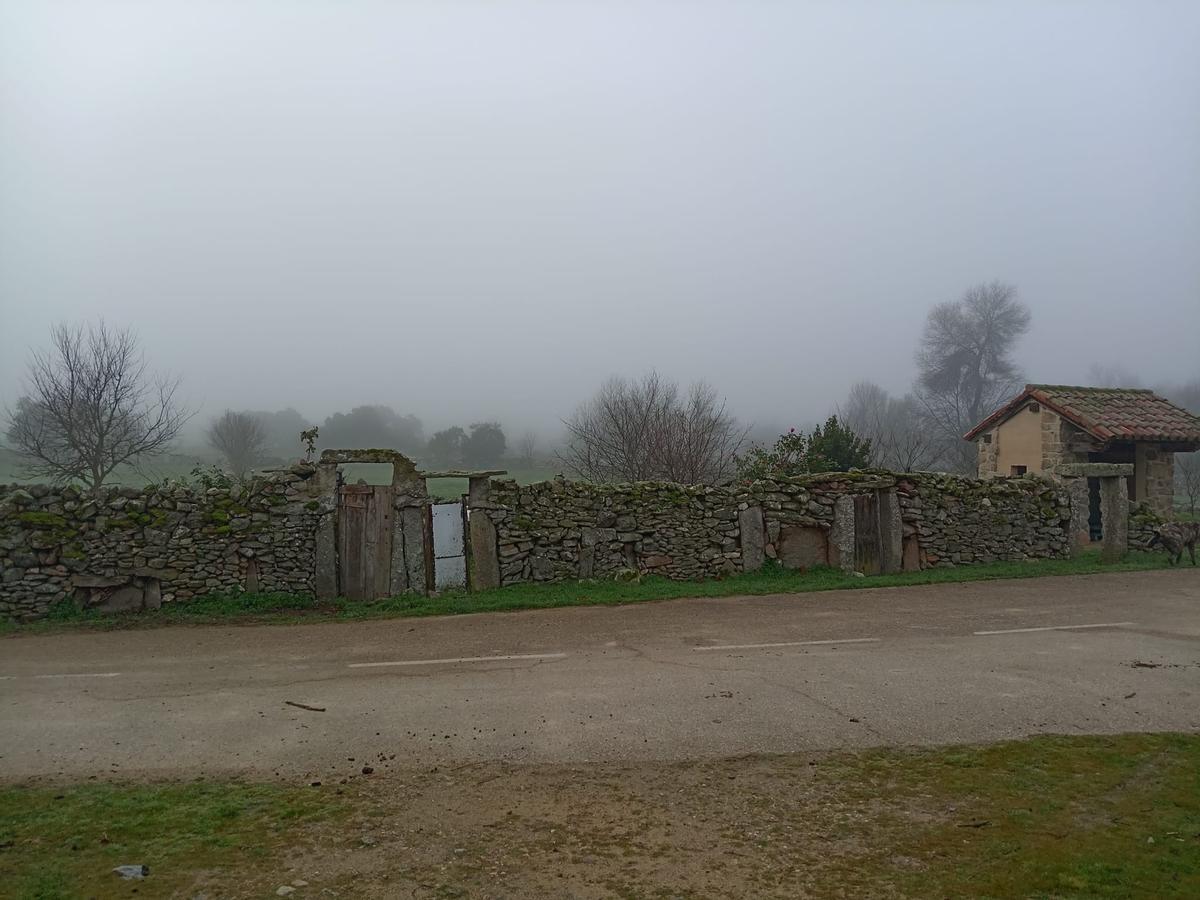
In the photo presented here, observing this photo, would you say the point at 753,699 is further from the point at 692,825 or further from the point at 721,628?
the point at 721,628

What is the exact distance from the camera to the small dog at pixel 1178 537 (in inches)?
645

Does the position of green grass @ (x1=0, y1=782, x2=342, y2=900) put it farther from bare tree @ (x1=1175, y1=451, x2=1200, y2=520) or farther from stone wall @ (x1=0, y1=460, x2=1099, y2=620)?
bare tree @ (x1=1175, y1=451, x2=1200, y2=520)

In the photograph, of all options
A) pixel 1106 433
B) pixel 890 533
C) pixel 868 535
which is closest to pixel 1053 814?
pixel 868 535

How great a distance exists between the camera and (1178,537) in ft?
53.9

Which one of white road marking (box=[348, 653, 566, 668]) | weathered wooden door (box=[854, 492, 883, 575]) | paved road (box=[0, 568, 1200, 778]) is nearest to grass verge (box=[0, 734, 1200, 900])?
paved road (box=[0, 568, 1200, 778])

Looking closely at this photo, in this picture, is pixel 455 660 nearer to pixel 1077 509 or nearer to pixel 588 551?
pixel 588 551

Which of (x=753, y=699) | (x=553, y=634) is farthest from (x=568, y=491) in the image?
(x=753, y=699)

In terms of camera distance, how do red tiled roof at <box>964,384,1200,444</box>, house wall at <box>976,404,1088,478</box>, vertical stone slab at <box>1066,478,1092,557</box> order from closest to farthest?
1. vertical stone slab at <box>1066,478,1092,557</box>
2. red tiled roof at <box>964,384,1200,444</box>
3. house wall at <box>976,404,1088,478</box>

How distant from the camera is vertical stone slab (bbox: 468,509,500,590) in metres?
14.8

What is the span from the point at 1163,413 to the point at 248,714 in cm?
2444

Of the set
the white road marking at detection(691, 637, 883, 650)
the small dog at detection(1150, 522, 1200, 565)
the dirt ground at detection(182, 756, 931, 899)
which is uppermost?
the small dog at detection(1150, 522, 1200, 565)

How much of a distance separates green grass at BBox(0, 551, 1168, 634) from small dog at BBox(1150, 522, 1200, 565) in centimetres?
67

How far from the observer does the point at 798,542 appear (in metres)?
16.2

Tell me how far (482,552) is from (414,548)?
128 centimetres
